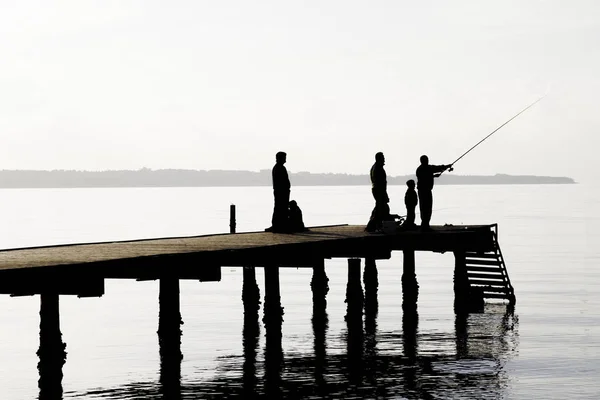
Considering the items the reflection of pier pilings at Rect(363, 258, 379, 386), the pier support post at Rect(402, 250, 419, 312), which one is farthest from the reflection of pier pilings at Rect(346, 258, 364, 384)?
the pier support post at Rect(402, 250, 419, 312)

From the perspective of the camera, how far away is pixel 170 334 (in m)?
26.4

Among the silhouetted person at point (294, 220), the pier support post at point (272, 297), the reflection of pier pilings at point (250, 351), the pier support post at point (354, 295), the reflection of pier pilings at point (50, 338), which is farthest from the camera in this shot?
Result: the pier support post at point (354, 295)

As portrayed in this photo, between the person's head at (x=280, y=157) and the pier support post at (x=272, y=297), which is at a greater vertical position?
the person's head at (x=280, y=157)

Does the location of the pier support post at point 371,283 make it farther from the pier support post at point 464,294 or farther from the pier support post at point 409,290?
the pier support post at point 464,294

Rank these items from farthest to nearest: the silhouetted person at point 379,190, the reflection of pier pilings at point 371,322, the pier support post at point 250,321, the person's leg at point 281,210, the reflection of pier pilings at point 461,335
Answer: the silhouetted person at point 379,190
the person's leg at point 281,210
the pier support post at point 250,321
the reflection of pier pilings at point 461,335
the reflection of pier pilings at point 371,322

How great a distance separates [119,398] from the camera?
2395 cm

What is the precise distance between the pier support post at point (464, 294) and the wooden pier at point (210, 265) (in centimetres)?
3

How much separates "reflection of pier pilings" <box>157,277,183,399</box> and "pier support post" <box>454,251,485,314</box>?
13.3 m

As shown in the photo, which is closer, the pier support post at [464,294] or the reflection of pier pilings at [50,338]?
the reflection of pier pilings at [50,338]

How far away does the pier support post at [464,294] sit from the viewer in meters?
38.6

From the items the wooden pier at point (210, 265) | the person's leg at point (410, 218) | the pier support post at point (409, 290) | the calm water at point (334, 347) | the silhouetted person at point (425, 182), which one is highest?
the silhouetted person at point (425, 182)

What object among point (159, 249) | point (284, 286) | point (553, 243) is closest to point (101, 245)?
point (159, 249)

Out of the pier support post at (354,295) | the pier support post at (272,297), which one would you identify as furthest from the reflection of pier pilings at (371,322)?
the pier support post at (272,297)

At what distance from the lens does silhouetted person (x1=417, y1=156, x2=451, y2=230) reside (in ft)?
112
